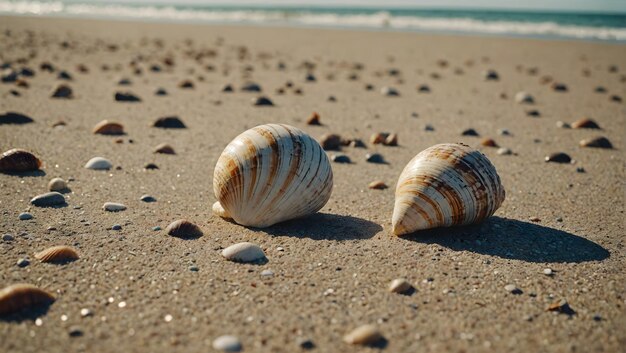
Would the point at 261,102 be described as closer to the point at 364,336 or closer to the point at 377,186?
the point at 377,186

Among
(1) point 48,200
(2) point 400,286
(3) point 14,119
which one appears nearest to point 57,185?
(1) point 48,200

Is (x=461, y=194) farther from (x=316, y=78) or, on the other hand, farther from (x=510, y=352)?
(x=316, y=78)

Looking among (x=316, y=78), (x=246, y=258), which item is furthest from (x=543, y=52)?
(x=246, y=258)

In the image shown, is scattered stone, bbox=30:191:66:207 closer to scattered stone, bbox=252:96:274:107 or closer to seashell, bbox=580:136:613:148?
scattered stone, bbox=252:96:274:107

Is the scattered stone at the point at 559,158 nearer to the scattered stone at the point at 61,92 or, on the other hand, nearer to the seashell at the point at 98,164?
the seashell at the point at 98,164

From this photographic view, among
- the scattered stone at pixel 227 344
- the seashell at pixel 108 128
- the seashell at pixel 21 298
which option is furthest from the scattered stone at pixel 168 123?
the scattered stone at pixel 227 344

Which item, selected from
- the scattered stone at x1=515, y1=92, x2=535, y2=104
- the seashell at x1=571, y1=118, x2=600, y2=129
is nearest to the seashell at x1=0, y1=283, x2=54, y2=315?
the seashell at x1=571, y1=118, x2=600, y2=129
